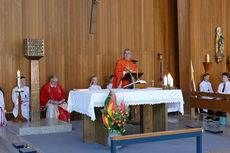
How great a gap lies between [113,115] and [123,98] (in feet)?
1.75

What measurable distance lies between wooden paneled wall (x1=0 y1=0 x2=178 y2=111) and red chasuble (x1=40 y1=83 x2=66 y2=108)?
1.13ft

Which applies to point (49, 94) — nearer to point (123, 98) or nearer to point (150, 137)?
point (123, 98)

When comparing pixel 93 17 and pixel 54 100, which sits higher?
pixel 93 17

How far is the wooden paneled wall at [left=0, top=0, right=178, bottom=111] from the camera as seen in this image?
10.0 meters

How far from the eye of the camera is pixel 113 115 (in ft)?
20.6

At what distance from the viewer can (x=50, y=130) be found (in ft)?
27.4

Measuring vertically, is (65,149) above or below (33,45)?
below

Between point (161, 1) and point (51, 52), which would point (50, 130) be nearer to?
point (51, 52)

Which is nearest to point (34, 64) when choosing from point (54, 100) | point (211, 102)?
point (54, 100)

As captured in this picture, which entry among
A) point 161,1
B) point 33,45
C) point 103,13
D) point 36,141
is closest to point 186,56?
point 161,1

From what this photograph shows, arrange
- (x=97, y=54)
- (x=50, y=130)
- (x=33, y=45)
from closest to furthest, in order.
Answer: (x=50, y=130) → (x=33, y=45) → (x=97, y=54)

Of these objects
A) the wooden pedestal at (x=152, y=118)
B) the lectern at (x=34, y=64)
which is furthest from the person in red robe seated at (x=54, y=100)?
the wooden pedestal at (x=152, y=118)

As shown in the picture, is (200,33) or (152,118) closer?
(152,118)

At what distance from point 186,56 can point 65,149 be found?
6241 mm
